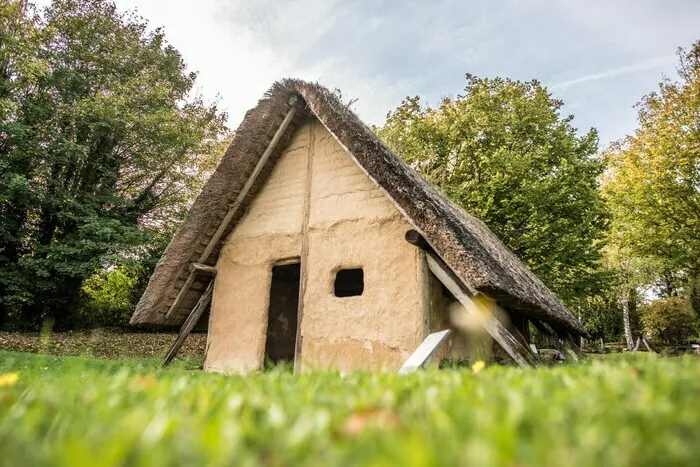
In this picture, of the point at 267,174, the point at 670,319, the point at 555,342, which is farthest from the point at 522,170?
the point at 670,319

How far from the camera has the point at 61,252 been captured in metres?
15.5

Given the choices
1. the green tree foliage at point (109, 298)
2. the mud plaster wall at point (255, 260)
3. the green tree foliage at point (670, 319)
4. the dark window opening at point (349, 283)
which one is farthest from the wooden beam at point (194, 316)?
the green tree foliage at point (670, 319)

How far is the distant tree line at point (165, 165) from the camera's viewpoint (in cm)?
1386

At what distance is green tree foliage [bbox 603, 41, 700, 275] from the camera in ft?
53.4

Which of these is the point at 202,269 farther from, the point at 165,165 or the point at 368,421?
the point at 165,165

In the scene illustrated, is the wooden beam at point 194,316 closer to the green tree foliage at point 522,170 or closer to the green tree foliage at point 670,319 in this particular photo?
the green tree foliage at point 522,170

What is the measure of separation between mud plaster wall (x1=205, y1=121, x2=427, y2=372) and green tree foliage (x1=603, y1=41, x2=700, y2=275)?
14.4 meters

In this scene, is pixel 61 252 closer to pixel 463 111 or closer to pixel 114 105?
pixel 114 105

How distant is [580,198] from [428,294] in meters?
11.2

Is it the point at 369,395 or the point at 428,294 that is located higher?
the point at 428,294

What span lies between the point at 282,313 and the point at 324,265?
136 inches

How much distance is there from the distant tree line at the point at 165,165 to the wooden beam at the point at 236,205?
8.16 metres

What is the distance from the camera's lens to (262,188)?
23.6ft

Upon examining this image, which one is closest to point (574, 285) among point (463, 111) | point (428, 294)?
point (463, 111)
